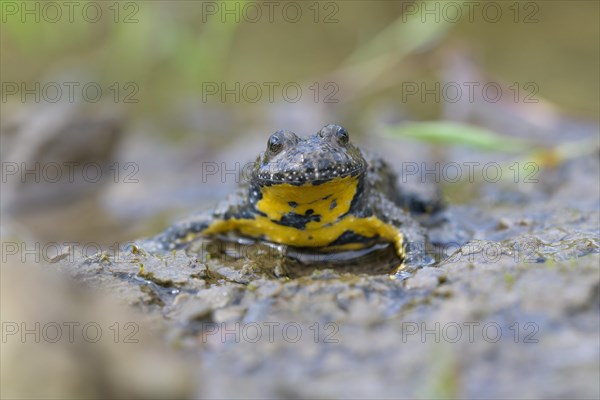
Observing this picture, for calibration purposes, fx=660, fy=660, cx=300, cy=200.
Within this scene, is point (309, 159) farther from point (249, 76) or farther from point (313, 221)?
point (249, 76)

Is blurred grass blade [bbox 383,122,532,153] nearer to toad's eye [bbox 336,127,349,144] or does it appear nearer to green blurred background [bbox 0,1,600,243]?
green blurred background [bbox 0,1,600,243]

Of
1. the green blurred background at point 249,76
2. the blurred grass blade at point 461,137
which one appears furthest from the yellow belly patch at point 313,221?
the blurred grass blade at point 461,137

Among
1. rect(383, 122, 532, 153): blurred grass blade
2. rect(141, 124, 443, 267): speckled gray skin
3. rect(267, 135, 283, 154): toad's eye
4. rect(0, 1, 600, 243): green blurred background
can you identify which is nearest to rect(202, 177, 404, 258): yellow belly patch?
rect(141, 124, 443, 267): speckled gray skin

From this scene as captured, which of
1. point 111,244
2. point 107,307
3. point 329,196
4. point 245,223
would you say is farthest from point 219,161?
point 107,307

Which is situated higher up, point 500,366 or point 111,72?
point 111,72

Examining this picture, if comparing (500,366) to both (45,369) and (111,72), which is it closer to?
(45,369)

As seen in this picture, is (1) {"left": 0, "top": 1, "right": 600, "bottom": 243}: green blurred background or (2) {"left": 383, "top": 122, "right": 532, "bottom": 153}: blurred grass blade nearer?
(2) {"left": 383, "top": 122, "right": 532, "bottom": 153}: blurred grass blade

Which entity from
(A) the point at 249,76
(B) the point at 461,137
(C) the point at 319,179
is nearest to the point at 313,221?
(C) the point at 319,179
